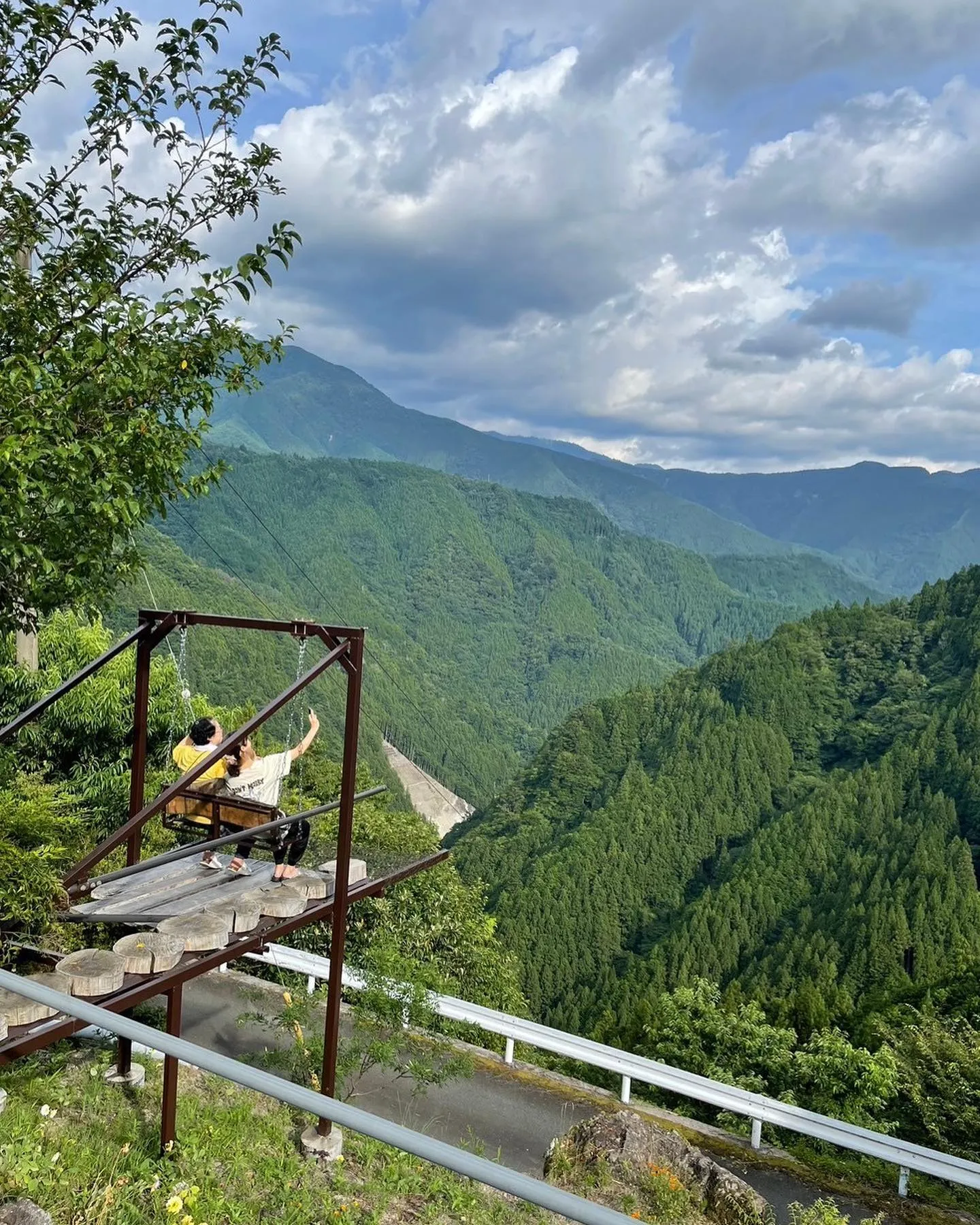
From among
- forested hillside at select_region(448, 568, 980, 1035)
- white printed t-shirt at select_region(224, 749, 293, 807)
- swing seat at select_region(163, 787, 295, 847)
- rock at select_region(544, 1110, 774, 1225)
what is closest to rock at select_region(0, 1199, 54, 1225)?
swing seat at select_region(163, 787, 295, 847)

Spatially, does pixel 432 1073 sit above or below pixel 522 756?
above

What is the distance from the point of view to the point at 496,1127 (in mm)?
8258

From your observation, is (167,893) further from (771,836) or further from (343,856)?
(771,836)

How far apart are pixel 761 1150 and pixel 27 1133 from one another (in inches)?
253

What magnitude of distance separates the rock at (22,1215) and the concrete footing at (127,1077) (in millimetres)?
2865

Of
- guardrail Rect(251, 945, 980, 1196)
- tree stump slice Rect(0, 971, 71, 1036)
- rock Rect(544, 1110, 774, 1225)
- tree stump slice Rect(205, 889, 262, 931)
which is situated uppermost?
tree stump slice Rect(205, 889, 262, 931)

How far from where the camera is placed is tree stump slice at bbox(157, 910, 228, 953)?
4887 millimetres

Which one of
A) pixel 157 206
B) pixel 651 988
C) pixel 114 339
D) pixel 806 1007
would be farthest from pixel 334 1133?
pixel 651 988

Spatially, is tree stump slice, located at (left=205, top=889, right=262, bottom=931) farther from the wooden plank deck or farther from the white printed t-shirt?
the white printed t-shirt

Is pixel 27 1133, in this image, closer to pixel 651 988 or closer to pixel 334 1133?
pixel 334 1133

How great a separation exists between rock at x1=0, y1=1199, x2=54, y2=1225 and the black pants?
2.43 m

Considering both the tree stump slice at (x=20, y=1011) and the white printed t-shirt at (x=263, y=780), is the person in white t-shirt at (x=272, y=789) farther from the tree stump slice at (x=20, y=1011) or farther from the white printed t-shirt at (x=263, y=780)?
the tree stump slice at (x=20, y=1011)

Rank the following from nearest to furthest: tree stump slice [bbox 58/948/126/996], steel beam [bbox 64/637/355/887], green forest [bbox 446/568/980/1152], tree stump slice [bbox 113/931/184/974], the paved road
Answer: tree stump slice [bbox 58/948/126/996]
tree stump slice [bbox 113/931/184/974]
steel beam [bbox 64/637/355/887]
the paved road
green forest [bbox 446/568/980/1152]

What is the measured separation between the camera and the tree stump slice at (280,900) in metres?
5.53
